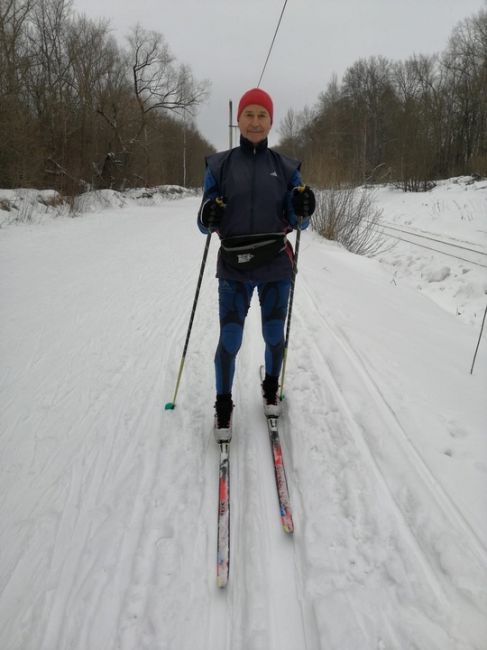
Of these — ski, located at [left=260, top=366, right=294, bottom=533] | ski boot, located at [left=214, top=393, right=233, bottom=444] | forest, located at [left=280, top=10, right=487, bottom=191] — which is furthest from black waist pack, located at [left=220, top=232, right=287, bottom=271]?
forest, located at [left=280, top=10, right=487, bottom=191]

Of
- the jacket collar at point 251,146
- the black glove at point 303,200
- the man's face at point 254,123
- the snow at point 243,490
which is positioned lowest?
the snow at point 243,490

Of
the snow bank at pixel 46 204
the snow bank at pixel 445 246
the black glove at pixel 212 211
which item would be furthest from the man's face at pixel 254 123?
the snow bank at pixel 46 204

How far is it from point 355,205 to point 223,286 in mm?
8586

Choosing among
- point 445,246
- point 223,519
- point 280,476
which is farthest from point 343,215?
point 223,519

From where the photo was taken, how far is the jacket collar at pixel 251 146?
193 centimetres

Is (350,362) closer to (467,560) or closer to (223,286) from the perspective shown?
(223,286)

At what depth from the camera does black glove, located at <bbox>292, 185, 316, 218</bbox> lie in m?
1.93

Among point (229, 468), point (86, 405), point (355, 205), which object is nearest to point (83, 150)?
point (355, 205)

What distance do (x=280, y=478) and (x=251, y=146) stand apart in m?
1.87

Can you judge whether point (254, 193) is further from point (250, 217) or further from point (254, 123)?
point (254, 123)

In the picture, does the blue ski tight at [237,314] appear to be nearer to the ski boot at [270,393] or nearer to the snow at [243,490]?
the ski boot at [270,393]

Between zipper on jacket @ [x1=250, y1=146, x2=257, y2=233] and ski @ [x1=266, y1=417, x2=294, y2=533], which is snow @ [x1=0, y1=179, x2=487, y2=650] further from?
zipper on jacket @ [x1=250, y1=146, x2=257, y2=233]

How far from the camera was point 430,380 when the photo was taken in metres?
2.73

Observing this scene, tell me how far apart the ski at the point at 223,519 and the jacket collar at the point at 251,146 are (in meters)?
1.75
